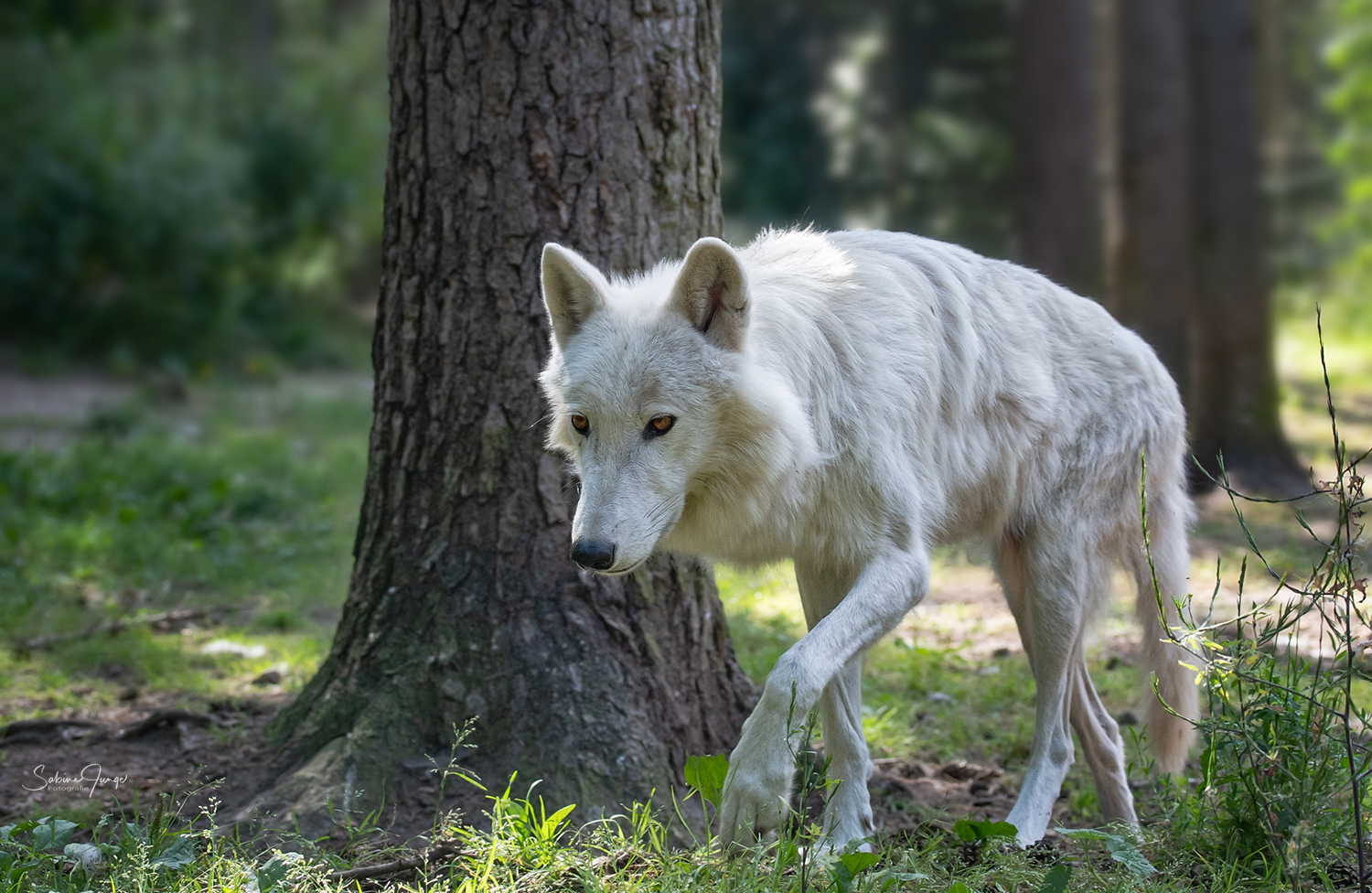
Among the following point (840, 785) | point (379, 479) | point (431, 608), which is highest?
point (379, 479)

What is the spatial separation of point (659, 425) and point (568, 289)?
540 millimetres

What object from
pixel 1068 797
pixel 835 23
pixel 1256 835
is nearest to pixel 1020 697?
pixel 1068 797

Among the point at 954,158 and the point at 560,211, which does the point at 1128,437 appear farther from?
the point at 954,158

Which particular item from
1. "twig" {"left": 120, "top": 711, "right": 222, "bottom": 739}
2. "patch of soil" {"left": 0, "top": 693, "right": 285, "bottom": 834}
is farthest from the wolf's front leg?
"twig" {"left": 120, "top": 711, "right": 222, "bottom": 739}

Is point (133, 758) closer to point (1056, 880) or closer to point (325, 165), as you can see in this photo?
point (1056, 880)

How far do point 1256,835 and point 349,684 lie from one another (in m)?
2.98

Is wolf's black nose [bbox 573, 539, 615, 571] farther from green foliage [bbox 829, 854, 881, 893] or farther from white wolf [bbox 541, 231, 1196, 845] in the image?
green foliage [bbox 829, 854, 881, 893]

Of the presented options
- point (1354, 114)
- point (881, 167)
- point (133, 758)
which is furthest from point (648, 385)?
point (1354, 114)

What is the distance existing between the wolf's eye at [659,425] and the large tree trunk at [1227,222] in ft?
24.3

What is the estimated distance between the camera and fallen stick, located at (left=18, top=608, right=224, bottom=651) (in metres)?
5.46

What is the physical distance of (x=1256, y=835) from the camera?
310cm

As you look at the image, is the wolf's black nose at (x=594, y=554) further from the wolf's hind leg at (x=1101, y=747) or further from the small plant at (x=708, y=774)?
the wolf's hind leg at (x=1101, y=747)

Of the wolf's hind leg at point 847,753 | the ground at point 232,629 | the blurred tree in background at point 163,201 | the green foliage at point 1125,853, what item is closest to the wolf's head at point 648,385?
the wolf's hind leg at point 847,753

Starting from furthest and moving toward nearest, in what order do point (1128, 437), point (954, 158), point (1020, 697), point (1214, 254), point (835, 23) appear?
point (835, 23), point (954, 158), point (1214, 254), point (1020, 697), point (1128, 437)
